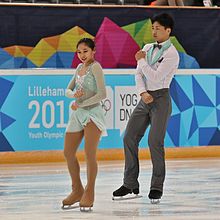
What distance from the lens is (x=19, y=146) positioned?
1115 centimetres

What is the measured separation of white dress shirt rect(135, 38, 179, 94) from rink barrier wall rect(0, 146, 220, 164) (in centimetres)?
451

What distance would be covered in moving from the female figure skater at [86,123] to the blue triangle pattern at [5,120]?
4.69 metres

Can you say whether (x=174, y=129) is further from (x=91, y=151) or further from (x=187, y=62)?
(x=91, y=151)

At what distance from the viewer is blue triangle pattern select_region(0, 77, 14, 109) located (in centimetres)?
1119

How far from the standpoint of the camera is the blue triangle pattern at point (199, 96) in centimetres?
1205

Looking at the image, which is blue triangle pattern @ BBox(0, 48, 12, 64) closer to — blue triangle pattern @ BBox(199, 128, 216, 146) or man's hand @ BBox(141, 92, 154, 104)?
blue triangle pattern @ BBox(199, 128, 216, 146)

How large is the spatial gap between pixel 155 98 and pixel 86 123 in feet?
2.58

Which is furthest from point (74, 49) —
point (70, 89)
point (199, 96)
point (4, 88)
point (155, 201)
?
point (155, 201)

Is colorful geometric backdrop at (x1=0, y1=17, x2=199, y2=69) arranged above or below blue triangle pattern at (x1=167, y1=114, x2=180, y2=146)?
above

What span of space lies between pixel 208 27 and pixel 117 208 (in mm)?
6433

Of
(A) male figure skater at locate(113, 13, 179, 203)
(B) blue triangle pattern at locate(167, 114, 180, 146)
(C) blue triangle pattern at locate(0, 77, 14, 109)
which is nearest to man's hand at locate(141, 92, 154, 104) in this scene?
(A) male figure skater at locate(113, 13, 179, 203)

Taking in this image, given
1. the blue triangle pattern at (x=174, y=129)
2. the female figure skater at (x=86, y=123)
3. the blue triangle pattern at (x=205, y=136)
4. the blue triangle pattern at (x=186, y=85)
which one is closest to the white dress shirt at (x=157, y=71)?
the female figure skater at (x=86, y=123)

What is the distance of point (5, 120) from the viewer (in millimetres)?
11141

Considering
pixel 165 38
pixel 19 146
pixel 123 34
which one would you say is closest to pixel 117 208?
pixel 165 38
